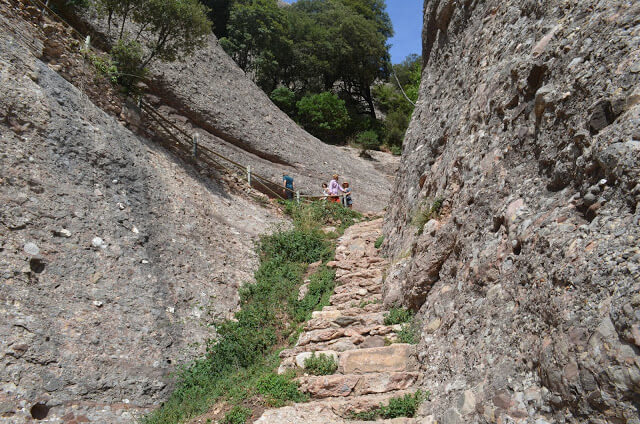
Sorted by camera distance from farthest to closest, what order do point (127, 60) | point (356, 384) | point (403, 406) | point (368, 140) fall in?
1. point (368, 140)
2. point (127, 60)
3. point (356, 384)
4. point (403, 406)

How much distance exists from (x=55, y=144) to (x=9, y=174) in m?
1.13

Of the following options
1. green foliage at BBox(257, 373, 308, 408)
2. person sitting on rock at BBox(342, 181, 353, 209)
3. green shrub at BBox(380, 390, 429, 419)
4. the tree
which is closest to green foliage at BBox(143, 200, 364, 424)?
green foliage at BBox(257, 373, 308, 408)

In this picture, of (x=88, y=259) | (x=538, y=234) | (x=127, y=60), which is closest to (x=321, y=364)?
(x=538, y=234)

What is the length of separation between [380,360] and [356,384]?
0.42 meters

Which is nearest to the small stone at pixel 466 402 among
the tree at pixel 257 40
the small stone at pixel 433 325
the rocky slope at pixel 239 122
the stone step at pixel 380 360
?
the stone step at pixel 380 360

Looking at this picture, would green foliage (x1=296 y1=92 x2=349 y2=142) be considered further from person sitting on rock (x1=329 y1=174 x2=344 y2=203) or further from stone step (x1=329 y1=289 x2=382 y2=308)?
stone step (x1=329 y1=289 x2=382 y2=308)

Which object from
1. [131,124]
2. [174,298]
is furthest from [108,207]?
[131,124]

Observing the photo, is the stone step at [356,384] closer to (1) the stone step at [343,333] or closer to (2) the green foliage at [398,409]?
(2) the green foliage at [398,409]

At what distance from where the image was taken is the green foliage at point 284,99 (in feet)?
86.1

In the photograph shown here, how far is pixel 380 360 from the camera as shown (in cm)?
541

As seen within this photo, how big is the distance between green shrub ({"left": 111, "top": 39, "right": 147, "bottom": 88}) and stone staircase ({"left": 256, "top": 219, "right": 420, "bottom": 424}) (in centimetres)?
720

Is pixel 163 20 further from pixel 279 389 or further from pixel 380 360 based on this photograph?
pixel 380 360

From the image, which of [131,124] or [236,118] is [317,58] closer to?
[236,118]

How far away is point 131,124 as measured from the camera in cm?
1090
